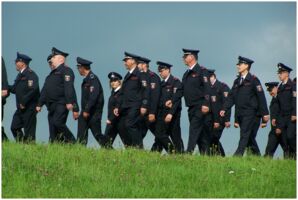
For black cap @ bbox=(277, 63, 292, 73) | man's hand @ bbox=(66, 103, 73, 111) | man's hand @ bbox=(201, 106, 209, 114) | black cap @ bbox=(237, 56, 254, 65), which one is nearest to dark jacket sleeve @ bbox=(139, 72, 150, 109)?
man's hand @ bbox=(201, 106, 209, 114)

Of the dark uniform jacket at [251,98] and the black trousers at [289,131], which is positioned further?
the black trousers at [289,131]

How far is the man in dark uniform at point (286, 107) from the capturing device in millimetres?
21306

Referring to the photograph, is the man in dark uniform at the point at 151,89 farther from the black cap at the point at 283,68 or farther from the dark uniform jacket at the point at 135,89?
the black cap at the point at 283,68

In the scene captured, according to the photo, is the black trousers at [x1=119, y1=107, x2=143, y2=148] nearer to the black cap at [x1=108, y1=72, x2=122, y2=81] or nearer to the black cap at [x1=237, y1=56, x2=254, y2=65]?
the black cap at [x1=108, y1=72, x2=122, y2=81]

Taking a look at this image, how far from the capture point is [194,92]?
2064 centimetres

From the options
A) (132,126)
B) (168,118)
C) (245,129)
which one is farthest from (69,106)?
(245,129)

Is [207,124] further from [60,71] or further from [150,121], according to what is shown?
[60,71]

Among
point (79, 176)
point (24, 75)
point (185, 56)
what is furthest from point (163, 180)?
point (24, 75)

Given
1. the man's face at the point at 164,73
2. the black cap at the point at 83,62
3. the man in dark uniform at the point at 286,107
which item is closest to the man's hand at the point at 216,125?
the man in dark uniform at the point at 286,107

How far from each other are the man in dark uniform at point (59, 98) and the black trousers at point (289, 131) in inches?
228

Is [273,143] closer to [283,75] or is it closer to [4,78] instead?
[283,75]

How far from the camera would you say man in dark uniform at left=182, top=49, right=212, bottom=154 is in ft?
67.2

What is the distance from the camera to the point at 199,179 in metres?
16.5

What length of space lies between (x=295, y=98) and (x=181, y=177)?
584cm
